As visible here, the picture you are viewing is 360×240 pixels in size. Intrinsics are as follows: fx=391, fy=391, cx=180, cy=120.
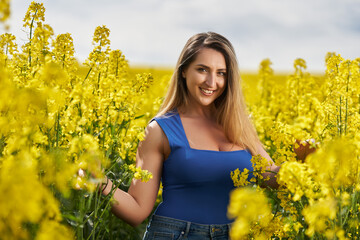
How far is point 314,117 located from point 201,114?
1.25m

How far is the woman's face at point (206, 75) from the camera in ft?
7.49

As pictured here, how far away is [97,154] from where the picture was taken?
4.12 feet

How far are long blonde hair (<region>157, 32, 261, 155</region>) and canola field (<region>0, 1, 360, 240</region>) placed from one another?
1.09ft

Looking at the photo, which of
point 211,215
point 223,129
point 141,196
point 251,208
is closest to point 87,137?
point 251,208

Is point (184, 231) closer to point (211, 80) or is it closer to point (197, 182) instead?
point (197, 182)

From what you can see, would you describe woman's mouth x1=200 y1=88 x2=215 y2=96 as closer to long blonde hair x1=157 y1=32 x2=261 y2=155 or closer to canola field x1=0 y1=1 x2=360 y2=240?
long blonde hair x1=157 y1=32 x2=261 y2=155

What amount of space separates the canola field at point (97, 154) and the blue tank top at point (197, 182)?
0.17 m

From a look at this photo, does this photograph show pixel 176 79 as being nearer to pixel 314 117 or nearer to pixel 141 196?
pixel 141 196

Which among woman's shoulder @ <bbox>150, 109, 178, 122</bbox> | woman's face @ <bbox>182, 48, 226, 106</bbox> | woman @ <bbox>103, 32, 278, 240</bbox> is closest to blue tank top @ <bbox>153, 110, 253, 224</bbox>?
woman @ <bbox>103, 32, 278, 240</bbox>

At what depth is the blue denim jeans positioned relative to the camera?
2.07 m

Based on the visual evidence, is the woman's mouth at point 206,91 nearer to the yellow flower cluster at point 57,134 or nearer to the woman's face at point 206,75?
the woman's face at point 206,75

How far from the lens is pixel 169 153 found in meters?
2.26

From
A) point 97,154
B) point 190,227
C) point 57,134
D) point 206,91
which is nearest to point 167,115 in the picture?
point 206,91

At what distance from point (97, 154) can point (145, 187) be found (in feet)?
3.05
